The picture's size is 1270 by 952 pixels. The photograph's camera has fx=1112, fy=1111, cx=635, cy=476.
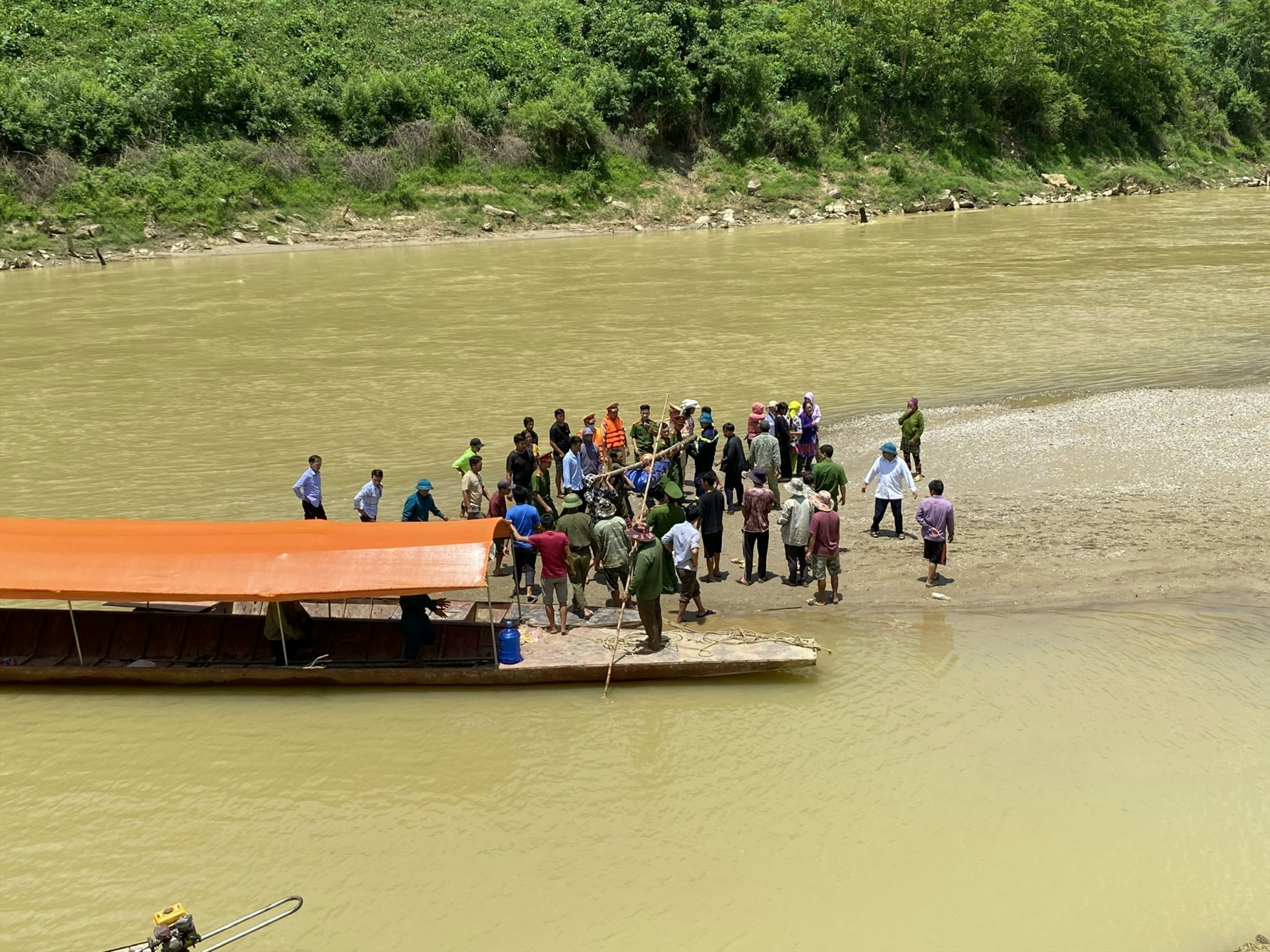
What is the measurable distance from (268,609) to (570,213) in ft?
131

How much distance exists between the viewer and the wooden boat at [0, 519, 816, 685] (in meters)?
10.6

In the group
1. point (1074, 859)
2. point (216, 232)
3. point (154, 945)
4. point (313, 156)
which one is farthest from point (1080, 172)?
point (154, 945)

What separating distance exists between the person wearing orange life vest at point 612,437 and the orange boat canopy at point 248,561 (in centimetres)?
430

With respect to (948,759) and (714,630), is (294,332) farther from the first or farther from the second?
(948,759)

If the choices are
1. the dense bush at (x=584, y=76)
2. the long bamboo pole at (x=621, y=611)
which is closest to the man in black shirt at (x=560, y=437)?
the long bamboo pole at (x=621, y=611)

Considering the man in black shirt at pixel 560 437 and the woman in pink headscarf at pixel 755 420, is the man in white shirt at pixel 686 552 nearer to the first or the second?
the man in black shirt at pixel 560 437

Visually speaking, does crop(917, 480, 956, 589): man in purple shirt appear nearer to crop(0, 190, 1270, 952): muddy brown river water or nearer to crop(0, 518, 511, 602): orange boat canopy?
crop(0, 190, 1270, 952): muddy brown river water

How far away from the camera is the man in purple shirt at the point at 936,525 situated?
12117 mm

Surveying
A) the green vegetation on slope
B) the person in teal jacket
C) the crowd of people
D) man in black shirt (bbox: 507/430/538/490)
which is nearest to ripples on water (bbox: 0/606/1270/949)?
the crowd of people

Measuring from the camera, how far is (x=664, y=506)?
1202 cm

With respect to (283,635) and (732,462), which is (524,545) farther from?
(732,462)

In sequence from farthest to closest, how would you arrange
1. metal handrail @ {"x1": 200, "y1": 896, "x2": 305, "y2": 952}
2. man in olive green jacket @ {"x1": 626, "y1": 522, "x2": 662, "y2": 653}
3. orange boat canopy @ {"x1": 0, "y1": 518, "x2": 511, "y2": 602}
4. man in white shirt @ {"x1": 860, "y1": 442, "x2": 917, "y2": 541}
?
man in white shirt @ {"x1": 860, "y1": 442, "x2": 917, "y2": 541} < man in olive green jacket @ {"x1": 626, "y1": 522, "x2": 662, "y2": 653} < orange boat canopy @ {"x1": 0, "y1": 518, "x2": 511, "y2": 602} < metal handrail @ {"x1": 200, "y1": 896, "x2": 305, "y2": 952}

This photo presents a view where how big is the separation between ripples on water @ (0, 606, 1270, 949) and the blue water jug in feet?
1.09

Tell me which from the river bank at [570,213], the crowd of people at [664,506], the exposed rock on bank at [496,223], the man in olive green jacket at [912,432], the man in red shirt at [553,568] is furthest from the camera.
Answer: the river bank at [570,213]
